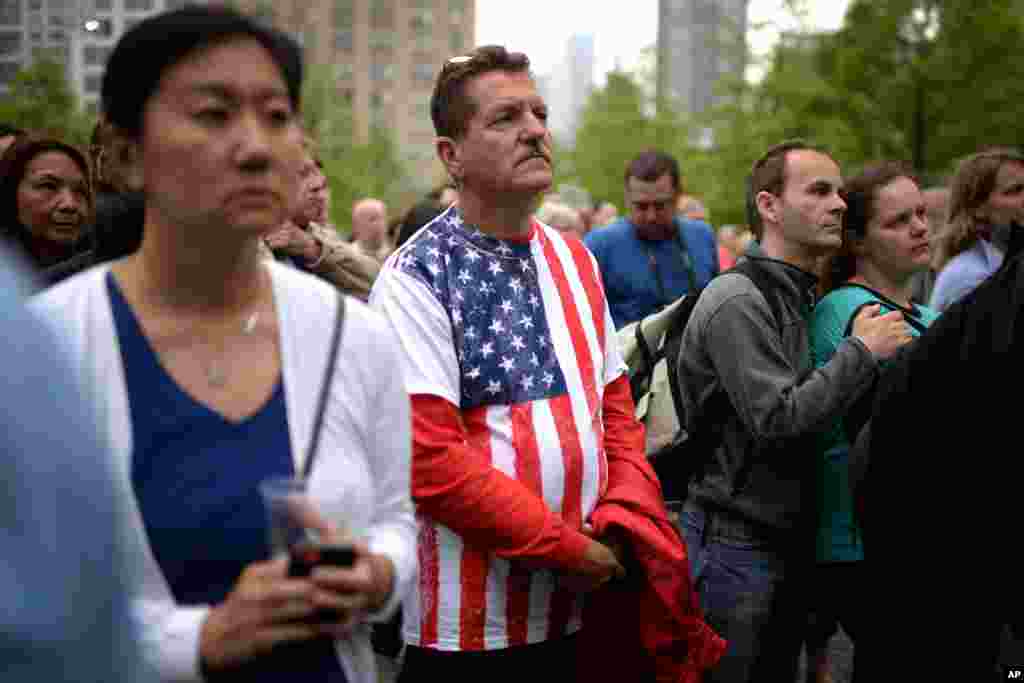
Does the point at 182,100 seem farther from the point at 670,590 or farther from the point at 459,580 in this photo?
the point at 670,590

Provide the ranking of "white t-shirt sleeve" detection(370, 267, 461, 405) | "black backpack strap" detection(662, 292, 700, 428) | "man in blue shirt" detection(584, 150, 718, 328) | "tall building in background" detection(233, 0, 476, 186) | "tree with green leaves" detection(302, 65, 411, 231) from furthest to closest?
"tall building in background" detection(233, 0, 476, 186) → "tree with green leaves" detection(302, 65, 411, 231) → "man in blue shirt" detection(584, 150, 718, 328) → "black backpack strap" detection(662, 292, 700, 428) → "white t-shirt sleeve" detection(370, 267, 461, 405)

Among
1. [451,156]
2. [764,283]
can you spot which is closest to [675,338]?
[764,283]

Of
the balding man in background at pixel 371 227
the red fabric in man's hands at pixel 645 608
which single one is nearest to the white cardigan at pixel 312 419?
the red fabric in man's hands at pixel 645 608

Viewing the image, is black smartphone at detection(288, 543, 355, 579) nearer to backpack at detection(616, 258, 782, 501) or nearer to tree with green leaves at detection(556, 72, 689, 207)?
backpack at detection(616, 258, 782, 501)

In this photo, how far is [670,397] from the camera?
4820mm

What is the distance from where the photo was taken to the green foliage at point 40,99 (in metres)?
25.3

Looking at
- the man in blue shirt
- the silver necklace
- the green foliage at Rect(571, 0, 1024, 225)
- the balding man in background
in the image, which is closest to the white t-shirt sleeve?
the silver necklace

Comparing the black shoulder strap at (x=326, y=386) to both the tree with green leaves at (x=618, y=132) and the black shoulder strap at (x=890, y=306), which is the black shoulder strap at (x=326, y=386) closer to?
the black shoulder strap at (x=890, y=306)

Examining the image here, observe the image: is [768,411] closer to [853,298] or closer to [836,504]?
[836,504]

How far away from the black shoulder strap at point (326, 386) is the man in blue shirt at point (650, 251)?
211 inches

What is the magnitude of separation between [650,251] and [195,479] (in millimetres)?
5936

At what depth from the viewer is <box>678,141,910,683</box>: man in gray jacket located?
4004mm

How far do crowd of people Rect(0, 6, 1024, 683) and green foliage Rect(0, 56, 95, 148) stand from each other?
21344mm

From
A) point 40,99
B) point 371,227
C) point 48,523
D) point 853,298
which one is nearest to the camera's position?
point 48,523
